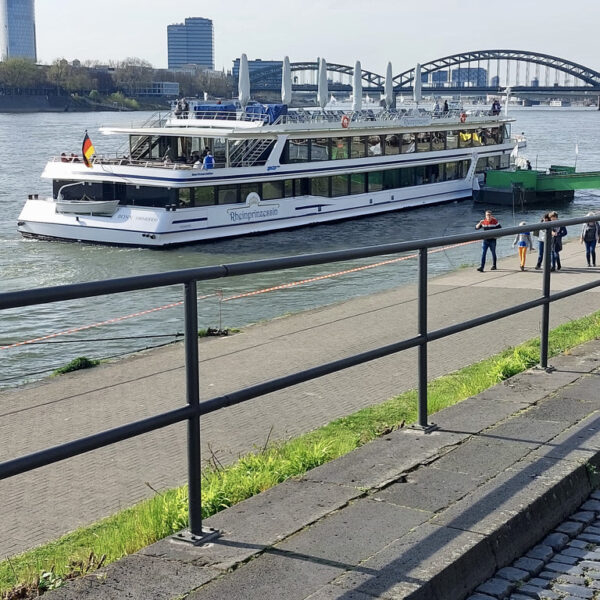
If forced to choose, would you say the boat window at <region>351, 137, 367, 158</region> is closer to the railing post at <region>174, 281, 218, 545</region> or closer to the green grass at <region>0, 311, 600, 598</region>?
the green grass at <region>0, 311, 600, 598</region>

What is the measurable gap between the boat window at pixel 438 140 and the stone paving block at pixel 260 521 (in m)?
41.7

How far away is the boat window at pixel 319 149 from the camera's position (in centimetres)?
3772

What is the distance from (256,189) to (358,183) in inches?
252

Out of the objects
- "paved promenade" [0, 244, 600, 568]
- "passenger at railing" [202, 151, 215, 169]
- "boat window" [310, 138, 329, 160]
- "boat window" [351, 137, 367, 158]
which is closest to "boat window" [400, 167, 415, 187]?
"boat window" [351, 137, 367, 158]

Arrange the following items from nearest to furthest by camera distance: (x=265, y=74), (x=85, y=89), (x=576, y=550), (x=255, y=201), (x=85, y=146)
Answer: (x=576, y=550)
(x=85, y=146)
(x=255, y=201)
(x=265, y=74)
(x=85, y=89)

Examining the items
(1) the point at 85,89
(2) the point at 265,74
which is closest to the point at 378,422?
(2) the point at 265,74

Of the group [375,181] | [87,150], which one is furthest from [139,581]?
[375,181]

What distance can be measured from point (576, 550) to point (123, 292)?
2.16m

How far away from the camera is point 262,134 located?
35344 mm

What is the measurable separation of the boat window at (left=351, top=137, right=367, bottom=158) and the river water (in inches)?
100

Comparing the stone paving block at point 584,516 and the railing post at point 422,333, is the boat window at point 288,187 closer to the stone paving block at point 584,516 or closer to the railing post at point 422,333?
the railing post at point 422,333

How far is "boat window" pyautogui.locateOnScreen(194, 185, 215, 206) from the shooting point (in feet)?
106

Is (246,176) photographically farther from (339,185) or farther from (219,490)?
(219,490)

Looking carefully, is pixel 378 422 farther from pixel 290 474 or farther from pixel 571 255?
pixel 571 255
